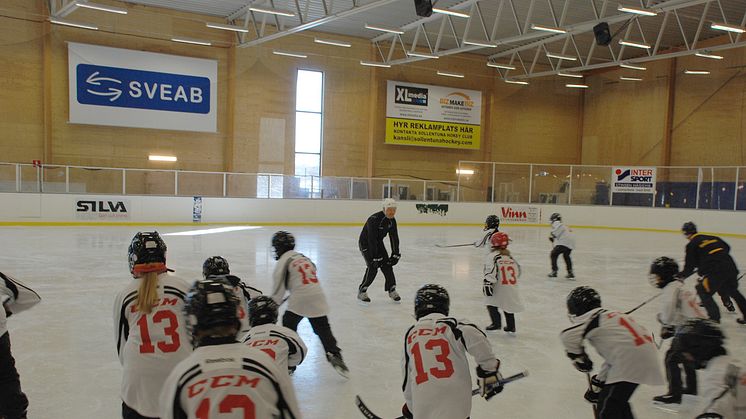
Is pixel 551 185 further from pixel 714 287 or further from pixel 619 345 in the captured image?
pixel 619 345

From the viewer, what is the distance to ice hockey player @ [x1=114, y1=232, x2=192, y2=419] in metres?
2.32

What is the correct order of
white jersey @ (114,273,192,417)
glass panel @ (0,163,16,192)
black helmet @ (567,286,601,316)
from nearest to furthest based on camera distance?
white jersey @ (114,273,192,417)
black helmet @ (567,286,601,316)
glass panel @ (0,163,16,192)

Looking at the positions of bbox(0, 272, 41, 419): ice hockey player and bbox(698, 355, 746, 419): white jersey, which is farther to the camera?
bbox(0, 272, 41, 419): ice hockey player

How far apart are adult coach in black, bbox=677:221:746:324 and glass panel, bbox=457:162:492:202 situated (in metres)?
15.6

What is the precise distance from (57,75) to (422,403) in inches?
782

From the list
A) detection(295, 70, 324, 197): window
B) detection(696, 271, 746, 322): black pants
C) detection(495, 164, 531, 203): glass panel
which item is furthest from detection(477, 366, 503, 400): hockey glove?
detection(295, 70, 324, 197): window

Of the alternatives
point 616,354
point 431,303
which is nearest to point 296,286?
point 431,303

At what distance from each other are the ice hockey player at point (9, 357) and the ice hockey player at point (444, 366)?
193 cm

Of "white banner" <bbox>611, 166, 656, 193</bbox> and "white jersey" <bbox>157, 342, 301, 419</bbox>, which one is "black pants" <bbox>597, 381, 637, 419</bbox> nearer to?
"white jersey" <bbox>157, 342, 301, 419</bbox>

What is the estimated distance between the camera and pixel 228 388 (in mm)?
1530

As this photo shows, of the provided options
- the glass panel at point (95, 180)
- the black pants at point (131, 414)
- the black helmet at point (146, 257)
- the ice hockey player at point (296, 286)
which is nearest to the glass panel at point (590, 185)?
the glass panel at point (95, 180)

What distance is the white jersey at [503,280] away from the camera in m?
5.40

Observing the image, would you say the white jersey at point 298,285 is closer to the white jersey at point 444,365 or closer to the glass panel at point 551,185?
the white jersey at point 444,365

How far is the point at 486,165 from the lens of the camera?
2303 cm
